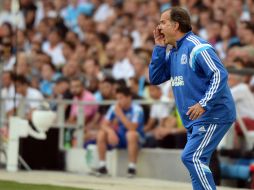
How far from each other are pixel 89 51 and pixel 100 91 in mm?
2650

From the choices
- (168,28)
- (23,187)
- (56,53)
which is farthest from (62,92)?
(168,28)

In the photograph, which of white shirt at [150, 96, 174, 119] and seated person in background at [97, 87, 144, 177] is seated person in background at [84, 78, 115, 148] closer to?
seated person in background at [97, 87, 144, 177]

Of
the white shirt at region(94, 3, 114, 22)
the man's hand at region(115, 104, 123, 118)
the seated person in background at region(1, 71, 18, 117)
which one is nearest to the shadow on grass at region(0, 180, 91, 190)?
the man's hand at region(115, 104, 123, 118)

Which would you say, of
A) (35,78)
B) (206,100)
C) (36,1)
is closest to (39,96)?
(35,78)

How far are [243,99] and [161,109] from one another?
1.78 m

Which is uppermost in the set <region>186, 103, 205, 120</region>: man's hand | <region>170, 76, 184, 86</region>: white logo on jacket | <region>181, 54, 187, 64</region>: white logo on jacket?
<region>181, 54, 187, 64</region>: white logo on jacket

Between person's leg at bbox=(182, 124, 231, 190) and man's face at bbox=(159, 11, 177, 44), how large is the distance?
0.94 metres

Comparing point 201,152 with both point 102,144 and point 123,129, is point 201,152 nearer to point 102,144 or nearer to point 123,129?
point 123,129

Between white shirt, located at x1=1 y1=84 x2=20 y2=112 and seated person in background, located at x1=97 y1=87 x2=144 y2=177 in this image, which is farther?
white shirt, located at x1=1 y1=84 x2=20 y2=112

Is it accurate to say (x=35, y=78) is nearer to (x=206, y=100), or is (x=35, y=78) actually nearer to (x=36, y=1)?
(x=36, y=1)

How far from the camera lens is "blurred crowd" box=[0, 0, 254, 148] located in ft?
52.8

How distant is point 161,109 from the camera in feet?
48.7

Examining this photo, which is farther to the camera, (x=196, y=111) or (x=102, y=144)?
(x=102, y=144)

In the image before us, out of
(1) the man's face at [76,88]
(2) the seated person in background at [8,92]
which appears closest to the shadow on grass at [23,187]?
(2) the seated person in background at [8,92]
